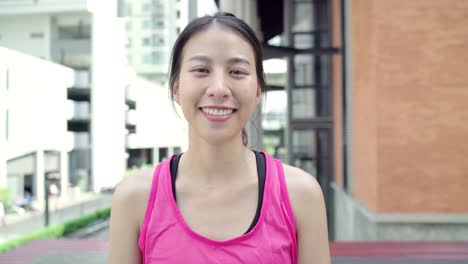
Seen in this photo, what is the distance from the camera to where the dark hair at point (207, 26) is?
1116 millimetres

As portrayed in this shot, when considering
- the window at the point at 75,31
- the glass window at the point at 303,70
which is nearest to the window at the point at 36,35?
the window at the point at 75,31

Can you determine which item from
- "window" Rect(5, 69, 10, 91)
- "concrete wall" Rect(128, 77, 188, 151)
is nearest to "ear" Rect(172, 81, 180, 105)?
"window" Rect(5, 69, 10, 91)

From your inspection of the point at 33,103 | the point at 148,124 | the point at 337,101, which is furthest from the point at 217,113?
the point at 148,124

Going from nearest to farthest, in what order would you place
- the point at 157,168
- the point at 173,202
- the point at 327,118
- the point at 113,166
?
the point at 173,202 → the point at 157,168 → the point at 327,118 → the point at 113,166

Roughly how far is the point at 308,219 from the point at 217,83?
1.36 feet

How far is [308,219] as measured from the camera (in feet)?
3.67

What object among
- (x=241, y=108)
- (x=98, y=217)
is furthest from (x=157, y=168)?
(x=98, y=217)

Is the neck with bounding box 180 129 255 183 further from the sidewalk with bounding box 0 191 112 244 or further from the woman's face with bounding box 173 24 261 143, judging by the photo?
the sidewalk with bounding box 0 191 112 244

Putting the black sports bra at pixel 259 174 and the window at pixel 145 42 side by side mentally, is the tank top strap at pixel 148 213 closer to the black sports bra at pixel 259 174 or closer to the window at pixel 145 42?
the black sports bra at pixel 259 174

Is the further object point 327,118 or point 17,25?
point 17,25

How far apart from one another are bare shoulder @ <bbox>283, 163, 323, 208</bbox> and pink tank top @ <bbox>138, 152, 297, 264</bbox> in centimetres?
2

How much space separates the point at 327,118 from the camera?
10727mm

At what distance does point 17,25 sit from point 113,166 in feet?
19.7

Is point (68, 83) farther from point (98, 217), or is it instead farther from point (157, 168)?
point (157, 168)
